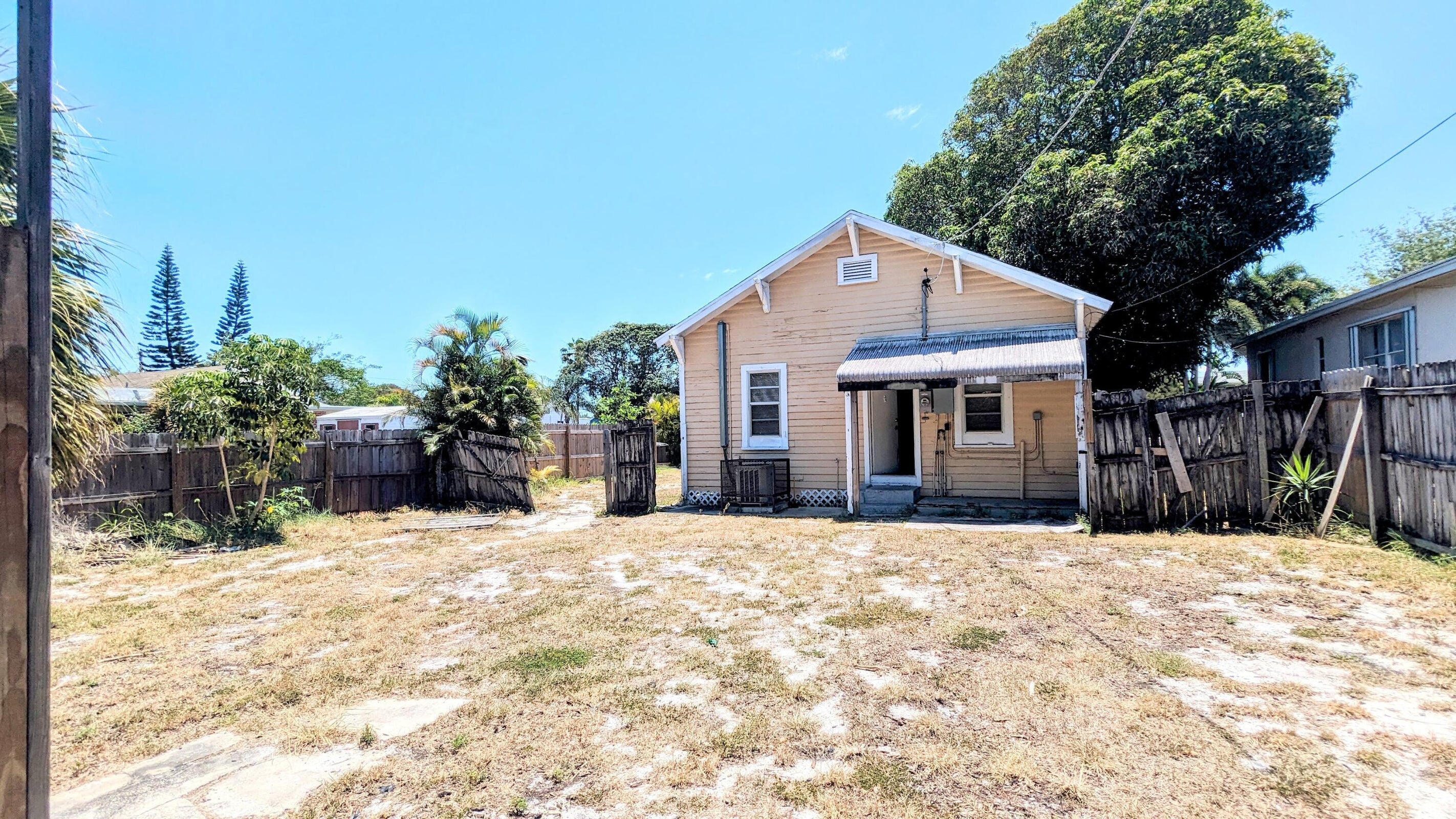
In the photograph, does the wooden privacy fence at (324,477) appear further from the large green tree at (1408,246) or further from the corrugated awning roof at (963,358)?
the large green tree at (1408,246)

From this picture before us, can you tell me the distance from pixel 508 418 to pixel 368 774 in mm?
11528

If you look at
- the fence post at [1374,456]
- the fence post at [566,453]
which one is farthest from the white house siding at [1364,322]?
the fence post at [566,453]

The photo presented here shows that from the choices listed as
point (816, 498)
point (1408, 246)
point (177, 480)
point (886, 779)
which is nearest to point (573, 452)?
point (816, 498)

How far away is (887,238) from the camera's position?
36.0ft

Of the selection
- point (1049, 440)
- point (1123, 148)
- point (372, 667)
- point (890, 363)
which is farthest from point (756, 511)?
point (1123, 148)

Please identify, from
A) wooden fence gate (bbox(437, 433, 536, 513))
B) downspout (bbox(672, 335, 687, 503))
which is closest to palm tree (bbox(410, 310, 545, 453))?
wooden fence gate (bbox(437, 433, 536, 513))

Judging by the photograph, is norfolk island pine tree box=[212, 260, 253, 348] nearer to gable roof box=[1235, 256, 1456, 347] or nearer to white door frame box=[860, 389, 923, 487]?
white door frame box=[860, 389, 923, 487]

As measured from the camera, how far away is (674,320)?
4375 cm

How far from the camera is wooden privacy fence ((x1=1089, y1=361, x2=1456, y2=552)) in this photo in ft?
21.1

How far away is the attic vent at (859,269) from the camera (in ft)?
36.3

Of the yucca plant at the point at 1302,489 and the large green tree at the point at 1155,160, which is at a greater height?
the large green tree at the point at 1155,160

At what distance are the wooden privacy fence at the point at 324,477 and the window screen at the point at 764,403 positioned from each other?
16.1 feet

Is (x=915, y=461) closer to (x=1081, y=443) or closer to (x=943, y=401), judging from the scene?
(x=943, y=401)

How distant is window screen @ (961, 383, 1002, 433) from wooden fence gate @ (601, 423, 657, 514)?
5.85m
